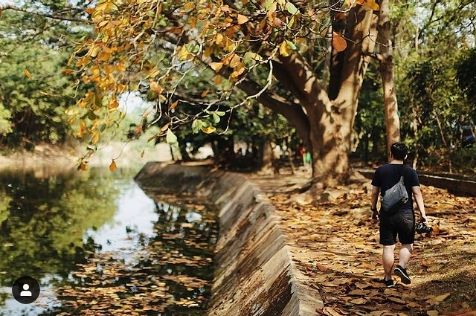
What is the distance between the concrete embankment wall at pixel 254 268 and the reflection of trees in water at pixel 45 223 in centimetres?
395

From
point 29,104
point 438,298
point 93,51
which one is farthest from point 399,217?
point 29,104

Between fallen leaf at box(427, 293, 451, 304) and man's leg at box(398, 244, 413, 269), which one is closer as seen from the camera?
fallen leaf at box(427, 293, 451, 304)

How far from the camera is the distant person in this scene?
22.6ft

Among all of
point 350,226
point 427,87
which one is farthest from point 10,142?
point 350,226

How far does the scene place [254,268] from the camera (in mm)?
9938

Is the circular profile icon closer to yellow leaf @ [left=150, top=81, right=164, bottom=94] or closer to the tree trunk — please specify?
yellow leaf @ [left=150, top=81, right=164, bottom=94]

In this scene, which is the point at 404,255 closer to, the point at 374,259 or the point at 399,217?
the point at 399,217

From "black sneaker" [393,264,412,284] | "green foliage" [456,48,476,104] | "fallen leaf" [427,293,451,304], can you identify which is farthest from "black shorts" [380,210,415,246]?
"green foliage" [456,48,476,104]

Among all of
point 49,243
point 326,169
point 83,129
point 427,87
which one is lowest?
point 49,243

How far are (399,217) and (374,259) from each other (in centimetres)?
193

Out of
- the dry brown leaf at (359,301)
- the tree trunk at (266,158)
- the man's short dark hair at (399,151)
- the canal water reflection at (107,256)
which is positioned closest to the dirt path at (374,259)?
the dry brown leaf at (359,301)

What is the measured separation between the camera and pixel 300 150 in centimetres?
3491

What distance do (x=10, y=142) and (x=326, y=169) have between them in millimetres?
64281

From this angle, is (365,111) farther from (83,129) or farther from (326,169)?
(83,129)
